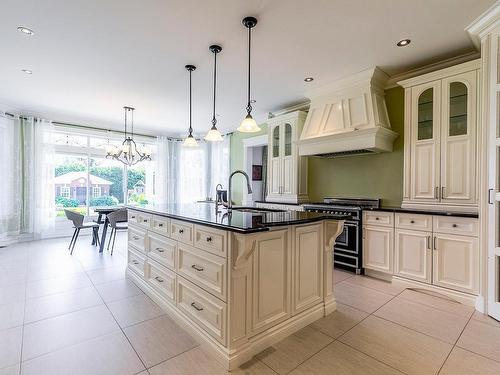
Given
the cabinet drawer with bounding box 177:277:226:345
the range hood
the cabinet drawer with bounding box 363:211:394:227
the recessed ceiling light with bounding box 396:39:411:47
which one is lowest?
the cabinet drawer with bounding box 177:277:226:345

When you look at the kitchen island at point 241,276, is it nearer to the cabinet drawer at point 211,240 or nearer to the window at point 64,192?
the cabinet drawer at point 211,240

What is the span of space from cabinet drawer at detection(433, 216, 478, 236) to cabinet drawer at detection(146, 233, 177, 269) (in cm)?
287

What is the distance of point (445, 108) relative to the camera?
301 centimetres

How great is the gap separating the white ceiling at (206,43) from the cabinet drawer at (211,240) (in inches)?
75.4

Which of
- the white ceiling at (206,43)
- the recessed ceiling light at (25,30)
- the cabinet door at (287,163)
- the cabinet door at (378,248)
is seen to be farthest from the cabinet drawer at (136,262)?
the cabinet door at (378,248)

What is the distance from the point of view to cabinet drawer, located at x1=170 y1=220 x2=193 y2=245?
216cm

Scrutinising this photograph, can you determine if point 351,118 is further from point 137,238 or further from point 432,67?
point 137,238

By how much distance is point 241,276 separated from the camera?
5.86 ft

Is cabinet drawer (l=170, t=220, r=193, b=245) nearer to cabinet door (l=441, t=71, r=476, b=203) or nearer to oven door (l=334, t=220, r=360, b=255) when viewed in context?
oven door (l=334, t=220, r=360, b=255)

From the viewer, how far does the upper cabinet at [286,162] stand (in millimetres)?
4562

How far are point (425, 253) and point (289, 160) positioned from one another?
2.50 m

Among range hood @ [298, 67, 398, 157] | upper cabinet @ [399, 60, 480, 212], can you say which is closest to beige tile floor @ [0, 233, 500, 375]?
upper cabinet @ [399, 60, 480, 212]

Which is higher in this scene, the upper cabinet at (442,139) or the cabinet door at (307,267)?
the upper cabinet at (442,139)

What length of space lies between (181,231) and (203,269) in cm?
46
